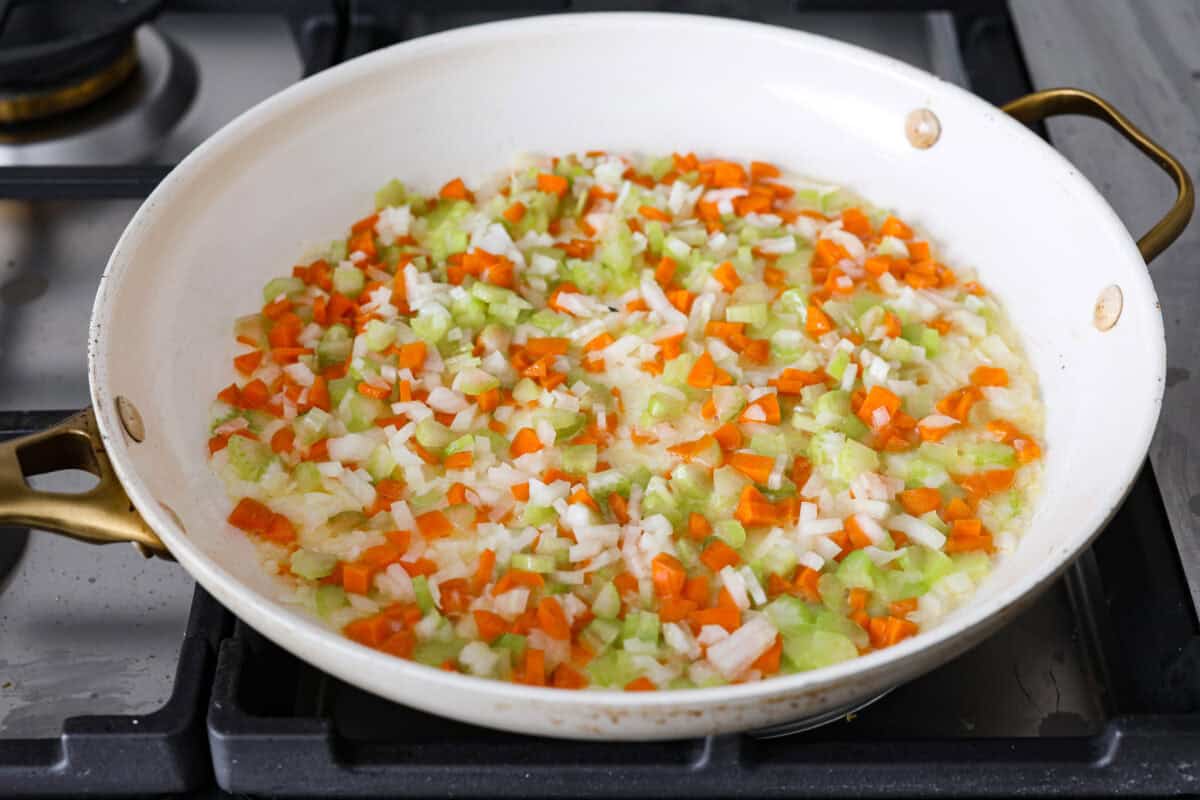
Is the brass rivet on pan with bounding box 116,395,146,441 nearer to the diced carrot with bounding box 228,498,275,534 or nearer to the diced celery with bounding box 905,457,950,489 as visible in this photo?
the diced carrot with bounding box 228,498,275,534

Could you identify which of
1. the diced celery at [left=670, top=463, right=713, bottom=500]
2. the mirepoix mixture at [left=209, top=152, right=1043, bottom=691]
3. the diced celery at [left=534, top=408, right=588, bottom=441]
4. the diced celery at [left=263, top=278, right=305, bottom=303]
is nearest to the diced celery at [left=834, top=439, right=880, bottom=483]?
the mirepoix mixture at [left=209, top=152, right=1043, bottom=691]

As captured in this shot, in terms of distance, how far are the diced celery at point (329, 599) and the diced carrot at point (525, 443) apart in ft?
0.64

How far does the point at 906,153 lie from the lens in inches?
51.6

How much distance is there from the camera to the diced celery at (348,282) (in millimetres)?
1227

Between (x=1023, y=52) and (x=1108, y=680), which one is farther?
(x=1023, y=52)

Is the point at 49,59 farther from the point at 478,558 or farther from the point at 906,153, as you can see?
the point at 906,153

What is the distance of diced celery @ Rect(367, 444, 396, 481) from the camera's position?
3.52 feet

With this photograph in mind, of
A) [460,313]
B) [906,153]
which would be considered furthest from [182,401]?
[906,153]

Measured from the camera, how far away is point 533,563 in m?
0.97

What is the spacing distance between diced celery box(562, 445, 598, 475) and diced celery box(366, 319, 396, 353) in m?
0.22

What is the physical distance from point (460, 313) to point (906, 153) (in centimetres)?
48

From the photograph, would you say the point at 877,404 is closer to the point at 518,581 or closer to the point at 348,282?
the point at 518,581

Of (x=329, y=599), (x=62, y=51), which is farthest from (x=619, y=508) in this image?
(x=62, y=51)

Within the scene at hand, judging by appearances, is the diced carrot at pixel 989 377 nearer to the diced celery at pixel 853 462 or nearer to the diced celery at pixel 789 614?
the diced celery at pixel 853 462
